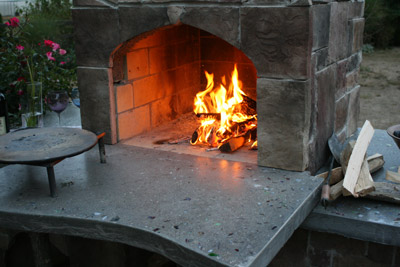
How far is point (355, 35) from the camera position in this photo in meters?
3.47

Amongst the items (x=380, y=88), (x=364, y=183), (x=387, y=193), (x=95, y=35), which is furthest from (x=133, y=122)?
(x=380, y=88)

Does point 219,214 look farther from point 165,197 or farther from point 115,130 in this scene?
point 115,130

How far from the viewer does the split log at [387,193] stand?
8.13 ft

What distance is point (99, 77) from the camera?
3203 mm

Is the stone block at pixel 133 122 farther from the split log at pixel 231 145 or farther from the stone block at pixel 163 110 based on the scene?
the split log at pixel 231 145

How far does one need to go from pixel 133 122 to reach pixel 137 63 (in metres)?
0.44

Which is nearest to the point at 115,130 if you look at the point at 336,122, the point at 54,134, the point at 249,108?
the point at 54,134

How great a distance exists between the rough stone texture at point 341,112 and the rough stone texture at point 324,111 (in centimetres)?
11

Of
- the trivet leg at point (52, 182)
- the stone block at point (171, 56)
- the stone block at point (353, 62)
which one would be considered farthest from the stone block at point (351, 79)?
the trivet leg at point (52, 182)

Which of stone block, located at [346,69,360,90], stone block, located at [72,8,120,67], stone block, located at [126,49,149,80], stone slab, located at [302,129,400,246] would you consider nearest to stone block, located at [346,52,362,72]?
stone block, located at [346,69,360,90]

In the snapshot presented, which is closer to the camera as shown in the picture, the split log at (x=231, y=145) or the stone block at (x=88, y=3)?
the stone block at (x=88, y=3)

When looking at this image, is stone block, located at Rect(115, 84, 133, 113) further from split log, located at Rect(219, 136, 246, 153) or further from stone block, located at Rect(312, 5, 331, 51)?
stone block, located at Rect(312, 5, 331, 51)

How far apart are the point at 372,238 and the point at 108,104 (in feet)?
6.14

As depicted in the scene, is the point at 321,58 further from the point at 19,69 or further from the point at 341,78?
the point at 19,69
